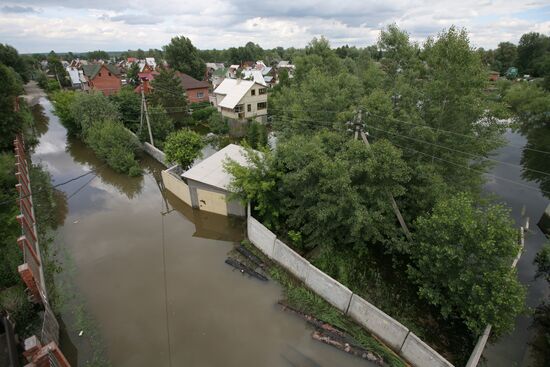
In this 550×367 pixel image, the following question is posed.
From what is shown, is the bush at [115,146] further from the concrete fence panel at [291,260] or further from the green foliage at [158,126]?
the concrete fence panel at [291,260]

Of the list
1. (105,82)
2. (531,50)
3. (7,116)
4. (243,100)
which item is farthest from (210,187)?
(531,50)

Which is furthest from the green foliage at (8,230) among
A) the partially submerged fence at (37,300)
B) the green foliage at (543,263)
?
the green foliage at (543,263)

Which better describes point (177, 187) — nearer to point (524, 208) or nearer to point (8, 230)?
point (8, 230)

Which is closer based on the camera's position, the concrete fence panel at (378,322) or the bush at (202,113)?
the concrete fence panel at (378,322)

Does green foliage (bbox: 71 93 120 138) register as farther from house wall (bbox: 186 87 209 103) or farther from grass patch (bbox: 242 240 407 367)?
grass patch (bbox: 242 240 407 367)

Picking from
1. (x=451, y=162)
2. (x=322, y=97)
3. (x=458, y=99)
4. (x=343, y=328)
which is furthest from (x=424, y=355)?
(x=322, y=97)

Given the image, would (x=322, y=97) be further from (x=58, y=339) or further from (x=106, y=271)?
(x=58, y=339)
